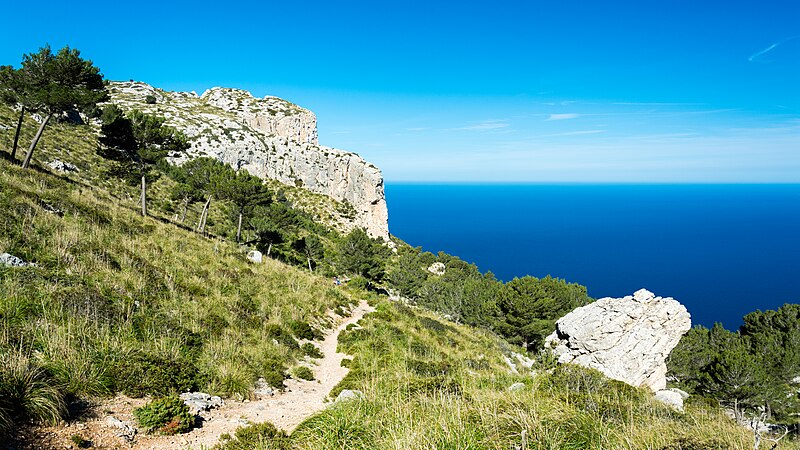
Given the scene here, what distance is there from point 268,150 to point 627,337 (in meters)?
91.5

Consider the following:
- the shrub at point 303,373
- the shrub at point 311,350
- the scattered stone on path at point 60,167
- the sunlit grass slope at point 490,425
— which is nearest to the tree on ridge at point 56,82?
the scattered stone on path at point 60,167

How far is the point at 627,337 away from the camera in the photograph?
29969 mm

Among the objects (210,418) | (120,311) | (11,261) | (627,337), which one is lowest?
(627,337)

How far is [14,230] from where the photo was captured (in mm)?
10539

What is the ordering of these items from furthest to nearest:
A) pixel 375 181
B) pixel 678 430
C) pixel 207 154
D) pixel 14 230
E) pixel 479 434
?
pixel 375 181, pixel 207 154, pixel 14 230, pixel 678 430, pixel 479 434

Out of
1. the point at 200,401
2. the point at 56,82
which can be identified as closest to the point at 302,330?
the point at 200,401

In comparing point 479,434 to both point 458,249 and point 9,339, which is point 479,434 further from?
point 458,249

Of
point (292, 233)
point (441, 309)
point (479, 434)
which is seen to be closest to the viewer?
point (479, 434)

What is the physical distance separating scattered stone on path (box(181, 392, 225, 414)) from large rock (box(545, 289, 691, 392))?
2941 cm

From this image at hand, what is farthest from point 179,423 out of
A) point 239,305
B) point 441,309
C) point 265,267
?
point 441,309

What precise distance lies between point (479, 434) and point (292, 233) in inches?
2181

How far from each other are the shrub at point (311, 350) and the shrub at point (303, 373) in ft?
5.66

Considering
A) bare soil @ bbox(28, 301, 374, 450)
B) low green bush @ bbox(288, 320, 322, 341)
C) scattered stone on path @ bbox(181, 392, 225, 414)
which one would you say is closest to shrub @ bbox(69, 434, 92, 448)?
bare soil @ bbox(28, 301, 374, 450)

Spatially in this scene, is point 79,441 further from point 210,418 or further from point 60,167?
point 60,167
